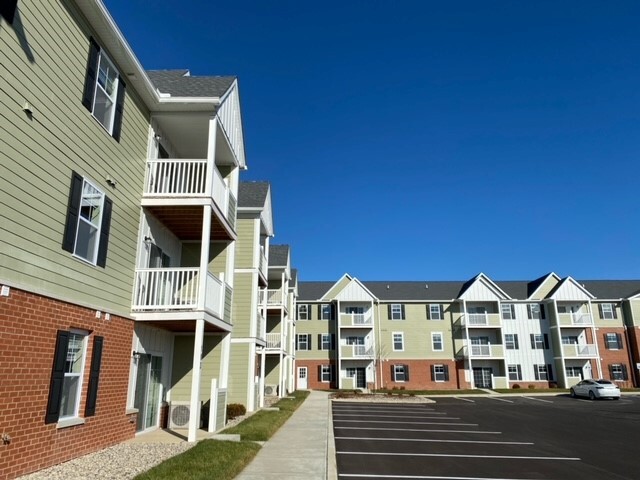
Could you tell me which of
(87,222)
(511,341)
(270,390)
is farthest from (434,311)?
(87,222)

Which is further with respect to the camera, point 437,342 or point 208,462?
point 437,342

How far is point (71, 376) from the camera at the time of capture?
9.24 m

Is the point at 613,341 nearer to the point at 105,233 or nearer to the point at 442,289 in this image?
the point at 442,289

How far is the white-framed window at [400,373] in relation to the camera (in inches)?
1783

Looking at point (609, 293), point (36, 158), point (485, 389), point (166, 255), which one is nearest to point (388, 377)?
point (485, 389)

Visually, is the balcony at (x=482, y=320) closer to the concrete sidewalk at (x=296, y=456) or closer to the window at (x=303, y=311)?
the window at (x=303, y=311)

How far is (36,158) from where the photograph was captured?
8086 mm

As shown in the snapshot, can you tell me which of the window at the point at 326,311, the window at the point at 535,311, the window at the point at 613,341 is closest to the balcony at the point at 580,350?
the window at the point at 613,341

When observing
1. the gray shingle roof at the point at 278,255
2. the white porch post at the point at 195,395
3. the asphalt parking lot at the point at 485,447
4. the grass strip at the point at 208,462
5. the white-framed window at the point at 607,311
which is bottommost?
the asphalt parking lot at the point at 485,447

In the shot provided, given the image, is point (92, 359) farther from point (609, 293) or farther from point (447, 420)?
point (609, 293)

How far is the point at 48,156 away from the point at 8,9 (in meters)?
2.35

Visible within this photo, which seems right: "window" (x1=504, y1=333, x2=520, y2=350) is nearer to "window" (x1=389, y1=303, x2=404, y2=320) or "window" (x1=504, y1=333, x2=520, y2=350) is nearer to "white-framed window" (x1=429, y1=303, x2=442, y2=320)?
"white-framed window" (x1=429, y1=303, x2=442, y2=320)

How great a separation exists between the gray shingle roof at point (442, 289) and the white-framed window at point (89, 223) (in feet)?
125

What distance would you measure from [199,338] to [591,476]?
8934 millimetres
